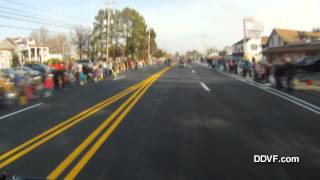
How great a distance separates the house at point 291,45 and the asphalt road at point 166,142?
25.9m

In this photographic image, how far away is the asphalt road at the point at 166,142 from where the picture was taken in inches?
254

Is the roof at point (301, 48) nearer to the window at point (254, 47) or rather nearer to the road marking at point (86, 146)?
the road marking at point (86, 146)

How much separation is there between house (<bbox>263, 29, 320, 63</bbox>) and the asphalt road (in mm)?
25879

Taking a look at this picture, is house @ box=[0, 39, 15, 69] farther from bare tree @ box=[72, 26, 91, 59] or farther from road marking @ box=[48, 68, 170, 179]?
road marking @ box=[48, 68, 170, 179]

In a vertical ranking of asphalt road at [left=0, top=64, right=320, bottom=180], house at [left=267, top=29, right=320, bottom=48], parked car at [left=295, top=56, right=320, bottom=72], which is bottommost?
asphalt road at [left=0, top=64, right=320, bottom=180]

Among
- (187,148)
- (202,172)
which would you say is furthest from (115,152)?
(202,172)

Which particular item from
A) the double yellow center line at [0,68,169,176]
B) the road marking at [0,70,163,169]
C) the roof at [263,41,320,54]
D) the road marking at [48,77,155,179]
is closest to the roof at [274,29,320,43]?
the roof at [263,41,320,54]

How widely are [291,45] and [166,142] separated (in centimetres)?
5344

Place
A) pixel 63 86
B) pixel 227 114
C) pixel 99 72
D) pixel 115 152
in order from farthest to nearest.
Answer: pixel 99 72, pixel 63 86, pixel 227 114, pixel 115 152

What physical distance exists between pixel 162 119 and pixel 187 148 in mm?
3552

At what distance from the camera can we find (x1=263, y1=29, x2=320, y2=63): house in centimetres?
5180

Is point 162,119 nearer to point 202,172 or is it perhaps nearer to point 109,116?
point 109,116

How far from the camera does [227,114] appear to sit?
39.9 feet

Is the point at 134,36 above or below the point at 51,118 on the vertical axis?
above
